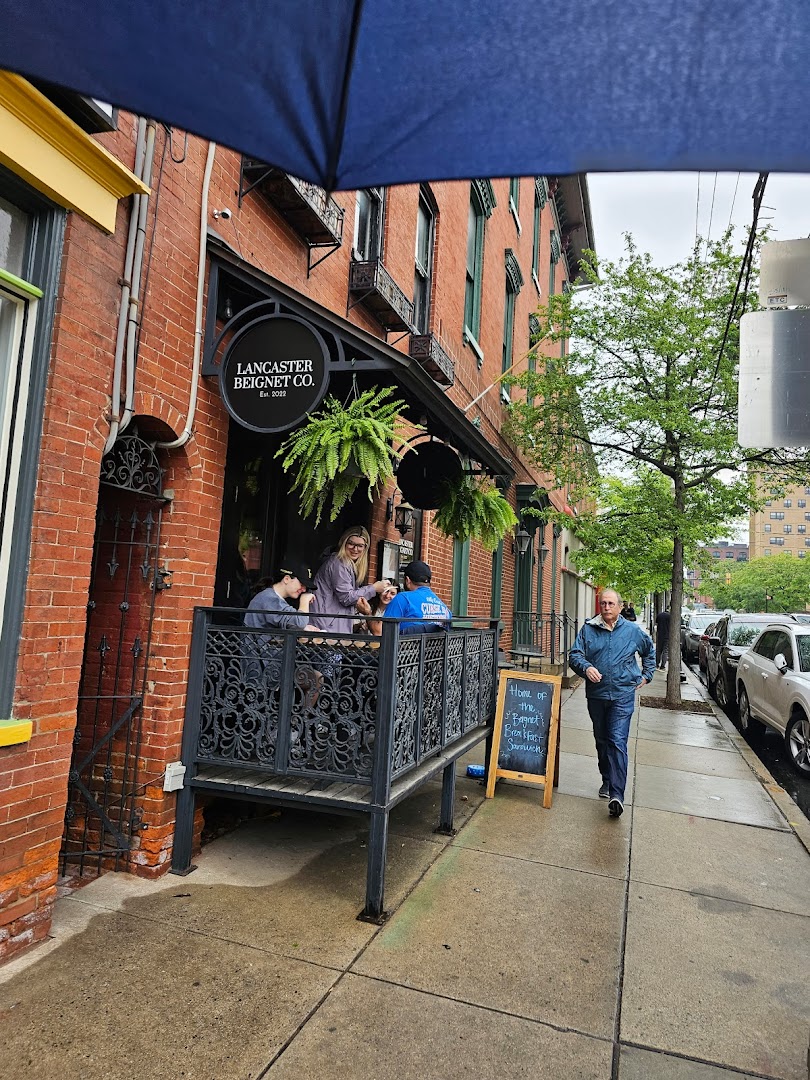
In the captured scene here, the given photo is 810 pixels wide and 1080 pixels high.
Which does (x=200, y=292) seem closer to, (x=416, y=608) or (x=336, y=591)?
(x=336, y=591)

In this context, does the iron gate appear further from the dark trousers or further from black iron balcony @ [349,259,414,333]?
the dark trousers

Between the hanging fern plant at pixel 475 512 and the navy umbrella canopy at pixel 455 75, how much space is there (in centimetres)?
448

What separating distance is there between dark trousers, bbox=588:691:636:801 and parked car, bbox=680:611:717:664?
16.5 meters

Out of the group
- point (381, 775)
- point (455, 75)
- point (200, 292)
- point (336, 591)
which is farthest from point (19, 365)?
point (381, 775)

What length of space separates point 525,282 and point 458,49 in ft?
45.4

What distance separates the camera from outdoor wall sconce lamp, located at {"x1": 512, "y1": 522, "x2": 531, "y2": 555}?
13.7 meters

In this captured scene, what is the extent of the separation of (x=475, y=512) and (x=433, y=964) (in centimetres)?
374

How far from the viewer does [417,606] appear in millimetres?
5113

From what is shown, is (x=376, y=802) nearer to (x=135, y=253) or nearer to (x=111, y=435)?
(x=111, y=435)

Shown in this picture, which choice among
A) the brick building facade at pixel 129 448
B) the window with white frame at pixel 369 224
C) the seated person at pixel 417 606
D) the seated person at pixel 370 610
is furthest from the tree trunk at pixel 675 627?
the seated person at pixel 417 606

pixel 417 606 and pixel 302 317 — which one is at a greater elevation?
pixel 302 317

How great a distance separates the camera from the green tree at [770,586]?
63906 millimetres

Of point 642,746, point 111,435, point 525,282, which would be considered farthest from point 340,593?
point 525,282

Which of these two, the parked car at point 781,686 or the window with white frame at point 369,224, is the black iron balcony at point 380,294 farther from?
the parked car at point 781,686
